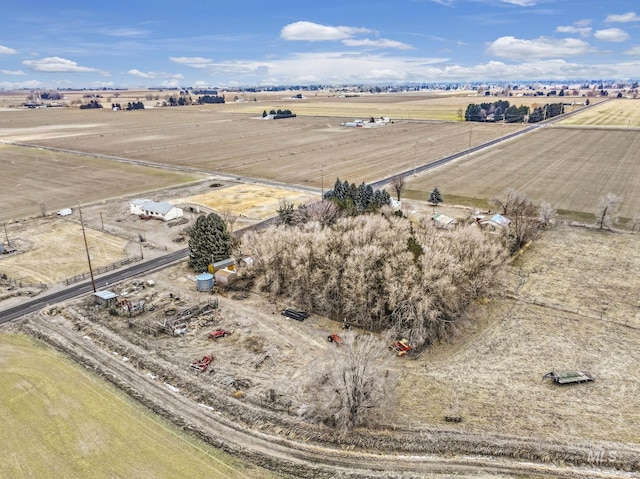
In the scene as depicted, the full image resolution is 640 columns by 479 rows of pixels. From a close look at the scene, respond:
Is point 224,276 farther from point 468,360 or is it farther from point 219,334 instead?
point 468,360

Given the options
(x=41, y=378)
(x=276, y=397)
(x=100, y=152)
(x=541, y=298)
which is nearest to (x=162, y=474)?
(x=276, y=397)

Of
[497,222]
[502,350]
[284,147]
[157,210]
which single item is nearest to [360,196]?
[497,222]

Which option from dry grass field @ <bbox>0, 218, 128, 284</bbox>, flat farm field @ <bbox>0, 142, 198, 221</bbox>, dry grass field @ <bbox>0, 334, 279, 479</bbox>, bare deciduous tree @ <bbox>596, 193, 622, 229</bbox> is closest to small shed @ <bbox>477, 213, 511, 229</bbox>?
bare deciduous tree @ <bbox>596, 193, 622, 229</bbox>

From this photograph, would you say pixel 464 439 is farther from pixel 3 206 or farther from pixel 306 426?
pixel 3 206

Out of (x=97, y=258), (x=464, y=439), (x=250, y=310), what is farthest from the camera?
(x=97, y=258)

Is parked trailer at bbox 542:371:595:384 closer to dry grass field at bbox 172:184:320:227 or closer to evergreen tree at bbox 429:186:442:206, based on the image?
evergreen tree at bbox 429:186:442:206
